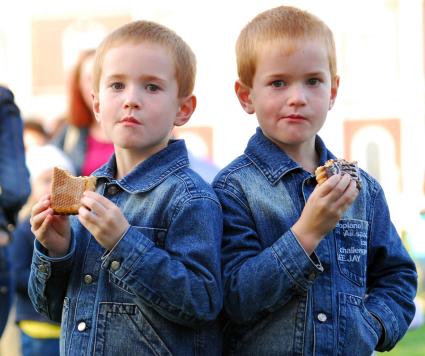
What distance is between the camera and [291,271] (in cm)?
247

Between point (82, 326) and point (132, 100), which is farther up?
point (132, 100)

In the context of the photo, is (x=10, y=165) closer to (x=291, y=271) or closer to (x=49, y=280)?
(x=49, y=280)

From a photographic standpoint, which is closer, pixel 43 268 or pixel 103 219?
pixel 103 219

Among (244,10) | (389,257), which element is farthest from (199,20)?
(389,257)

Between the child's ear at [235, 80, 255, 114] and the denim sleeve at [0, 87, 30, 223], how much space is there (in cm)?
195

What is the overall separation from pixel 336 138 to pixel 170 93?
27.5m

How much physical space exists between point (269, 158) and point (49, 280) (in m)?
0.69

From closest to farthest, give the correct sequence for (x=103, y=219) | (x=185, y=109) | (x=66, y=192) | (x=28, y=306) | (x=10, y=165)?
1. (x=103, y=219)
2. (x=66, y=192)
3. (x=185, y=109)
4. (x=10, y=165)
5. (x=28, y=306)

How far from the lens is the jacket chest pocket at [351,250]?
2.61 m

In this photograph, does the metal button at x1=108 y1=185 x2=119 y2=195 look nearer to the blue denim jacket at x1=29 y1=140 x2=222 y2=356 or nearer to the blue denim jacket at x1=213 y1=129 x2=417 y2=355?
the blue denim jacket at x1=29 y1=140 x2=222 y2=356

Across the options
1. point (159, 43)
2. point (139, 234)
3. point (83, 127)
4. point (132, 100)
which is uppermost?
point (83, 127)

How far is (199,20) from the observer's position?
29.9 metres

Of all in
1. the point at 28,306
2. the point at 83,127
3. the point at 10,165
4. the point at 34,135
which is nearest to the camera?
the point at 10,165

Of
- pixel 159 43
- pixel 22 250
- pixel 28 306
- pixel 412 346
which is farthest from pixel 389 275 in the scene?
pixel 412 346
